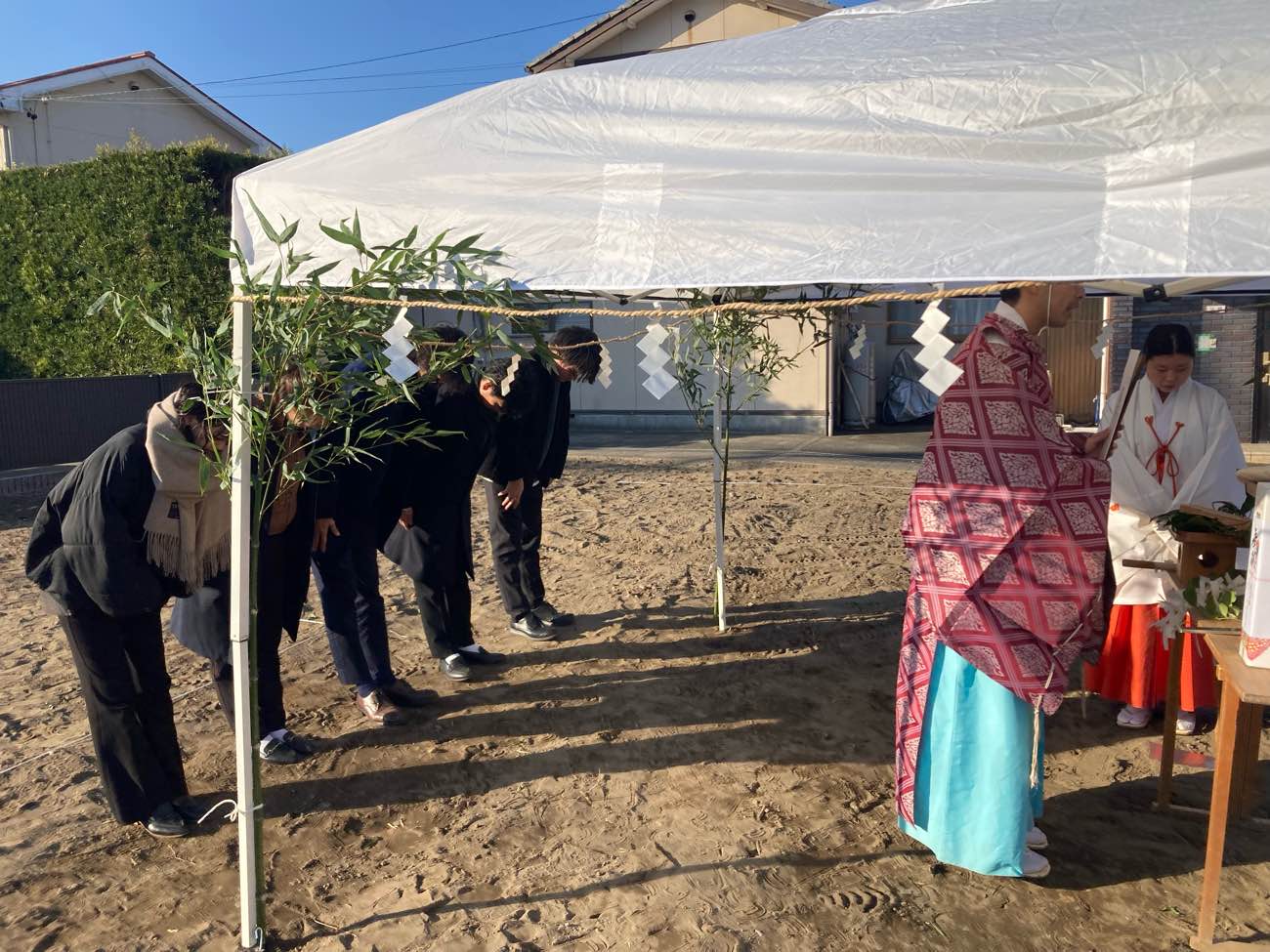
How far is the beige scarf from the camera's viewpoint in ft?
8.99

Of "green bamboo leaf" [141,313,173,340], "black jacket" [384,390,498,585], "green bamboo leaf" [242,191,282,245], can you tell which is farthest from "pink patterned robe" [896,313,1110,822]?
"black jacket" [384,390,498,585]

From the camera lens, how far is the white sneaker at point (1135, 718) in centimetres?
387

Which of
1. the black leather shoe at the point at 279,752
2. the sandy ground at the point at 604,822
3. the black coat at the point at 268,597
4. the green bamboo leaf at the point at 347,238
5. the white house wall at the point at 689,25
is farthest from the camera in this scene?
the white house wall at the point at 689,25

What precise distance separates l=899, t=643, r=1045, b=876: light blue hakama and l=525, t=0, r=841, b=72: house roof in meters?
12.4

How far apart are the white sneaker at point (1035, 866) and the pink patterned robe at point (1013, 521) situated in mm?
518

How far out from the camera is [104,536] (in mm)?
2760

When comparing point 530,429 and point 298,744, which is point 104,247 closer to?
point 530,429

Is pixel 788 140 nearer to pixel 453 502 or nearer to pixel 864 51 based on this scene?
pixel 864 51

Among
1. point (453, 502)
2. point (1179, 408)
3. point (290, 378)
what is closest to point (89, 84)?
point (453, 502)

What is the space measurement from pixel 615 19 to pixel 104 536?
13016mm

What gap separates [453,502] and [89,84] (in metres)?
15.9

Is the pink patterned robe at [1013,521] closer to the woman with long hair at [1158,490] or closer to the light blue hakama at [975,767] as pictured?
the light blue hakama at [975,767]

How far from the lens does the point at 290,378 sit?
8.55 feet

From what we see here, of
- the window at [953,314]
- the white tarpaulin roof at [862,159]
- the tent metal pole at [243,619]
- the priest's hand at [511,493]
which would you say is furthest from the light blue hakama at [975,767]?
the window at [953,314]
